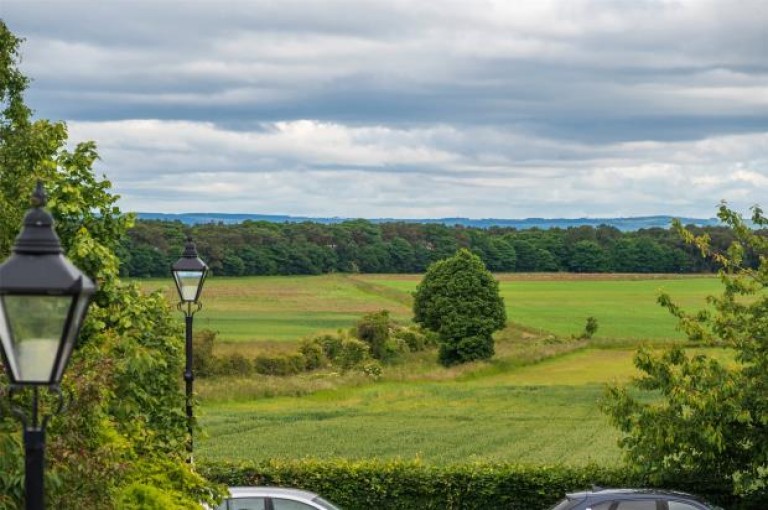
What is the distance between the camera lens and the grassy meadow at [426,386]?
1657 inches

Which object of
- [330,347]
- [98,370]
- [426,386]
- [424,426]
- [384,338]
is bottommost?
[426,386]

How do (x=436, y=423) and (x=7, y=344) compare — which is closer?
(x=7, y=344)

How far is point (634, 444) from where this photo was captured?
21.8 metres

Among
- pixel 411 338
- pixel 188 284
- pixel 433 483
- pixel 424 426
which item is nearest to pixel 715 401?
pixel 433 483

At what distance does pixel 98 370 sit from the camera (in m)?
12.1

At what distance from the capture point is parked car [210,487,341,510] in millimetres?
18469

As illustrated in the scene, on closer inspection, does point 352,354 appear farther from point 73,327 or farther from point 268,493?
point 73,327

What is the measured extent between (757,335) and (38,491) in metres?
17.0

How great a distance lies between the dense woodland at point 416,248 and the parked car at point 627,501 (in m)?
98.5

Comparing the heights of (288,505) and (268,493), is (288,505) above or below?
below

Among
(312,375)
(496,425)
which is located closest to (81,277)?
(496,425)

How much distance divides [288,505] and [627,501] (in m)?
5.02

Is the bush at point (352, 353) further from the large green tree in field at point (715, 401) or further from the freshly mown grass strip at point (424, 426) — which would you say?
the large green tree in field at point (715, 401)

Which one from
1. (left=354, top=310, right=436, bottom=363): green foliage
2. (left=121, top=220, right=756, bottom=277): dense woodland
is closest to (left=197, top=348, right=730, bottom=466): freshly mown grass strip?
(left=354, top=310, right=436, bottom=363): green foliage
